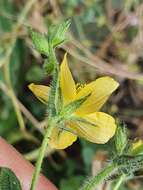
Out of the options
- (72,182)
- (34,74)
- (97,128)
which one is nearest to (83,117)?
(97,128)

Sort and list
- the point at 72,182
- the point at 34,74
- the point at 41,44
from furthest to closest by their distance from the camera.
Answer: the point at 34,74 < the point at 72,182 < the point at 41,44

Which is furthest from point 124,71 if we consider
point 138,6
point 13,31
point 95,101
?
point 95,101

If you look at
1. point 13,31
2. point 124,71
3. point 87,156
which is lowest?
point 87,156

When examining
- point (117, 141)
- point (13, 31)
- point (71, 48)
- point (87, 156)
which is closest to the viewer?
point (117, 141)

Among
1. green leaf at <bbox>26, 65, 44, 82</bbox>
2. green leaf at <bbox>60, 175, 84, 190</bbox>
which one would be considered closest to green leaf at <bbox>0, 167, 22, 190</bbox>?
green leaf at <bbox>60, 175, 84, 190</bbox>

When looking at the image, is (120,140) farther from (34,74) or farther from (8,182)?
(34,74)

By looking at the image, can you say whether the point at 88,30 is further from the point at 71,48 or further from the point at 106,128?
the point at 106,128

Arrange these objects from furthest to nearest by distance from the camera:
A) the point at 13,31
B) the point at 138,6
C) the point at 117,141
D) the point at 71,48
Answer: the point at 138,6, the point at 71,48, the point at 13,31, the point at 117,141
